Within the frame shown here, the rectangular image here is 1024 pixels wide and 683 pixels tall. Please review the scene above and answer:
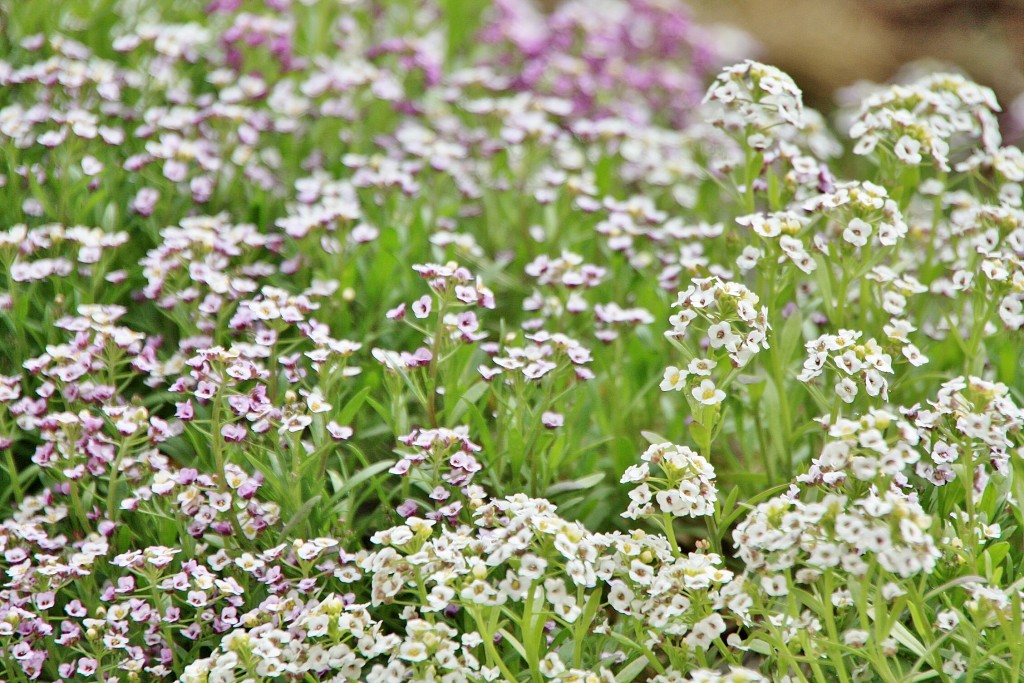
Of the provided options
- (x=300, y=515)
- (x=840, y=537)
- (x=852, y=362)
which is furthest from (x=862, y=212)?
(x=300, y=515)

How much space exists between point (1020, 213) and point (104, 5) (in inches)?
158

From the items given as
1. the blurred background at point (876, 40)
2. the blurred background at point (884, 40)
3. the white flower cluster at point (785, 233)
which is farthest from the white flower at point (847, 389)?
the blurred background at point (884, 40)

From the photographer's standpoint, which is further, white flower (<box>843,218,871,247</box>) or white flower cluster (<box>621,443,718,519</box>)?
white flower (<box>843,218,871,247</box>)

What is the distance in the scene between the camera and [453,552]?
7.91 ft

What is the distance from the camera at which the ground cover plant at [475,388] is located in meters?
2.44

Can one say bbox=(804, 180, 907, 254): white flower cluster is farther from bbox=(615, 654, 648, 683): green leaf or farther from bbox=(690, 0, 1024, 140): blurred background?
bbox=(690, 0, 1024, 140): blurred background

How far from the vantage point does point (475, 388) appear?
10.4ft

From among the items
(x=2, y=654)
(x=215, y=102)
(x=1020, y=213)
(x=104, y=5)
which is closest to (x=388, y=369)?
(x=2, y=654)

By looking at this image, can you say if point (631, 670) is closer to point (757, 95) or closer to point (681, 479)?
point (681, 479)

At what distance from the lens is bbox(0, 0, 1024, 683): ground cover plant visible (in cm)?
244

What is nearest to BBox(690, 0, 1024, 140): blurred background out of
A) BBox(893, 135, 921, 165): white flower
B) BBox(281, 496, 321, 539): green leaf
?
BBox(893, 135, 921, 165): white flower

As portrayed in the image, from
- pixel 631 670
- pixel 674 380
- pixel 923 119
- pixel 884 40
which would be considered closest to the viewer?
pixel 631 670

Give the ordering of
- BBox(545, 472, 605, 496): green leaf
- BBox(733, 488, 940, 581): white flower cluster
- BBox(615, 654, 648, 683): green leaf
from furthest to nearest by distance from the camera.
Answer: BBox(545, 472, 605, 496): green leaf
BBox(615, 654, 648, 683): green leaf
BBox(733, 488, 940, 581): white flower cluster

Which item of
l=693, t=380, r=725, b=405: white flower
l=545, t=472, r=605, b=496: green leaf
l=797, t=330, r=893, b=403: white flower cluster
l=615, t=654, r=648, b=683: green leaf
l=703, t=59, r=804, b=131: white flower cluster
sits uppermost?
l=703, t=59, r=804, b=131: white flower cluster
